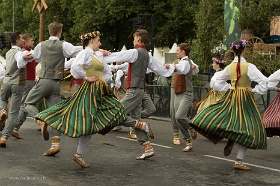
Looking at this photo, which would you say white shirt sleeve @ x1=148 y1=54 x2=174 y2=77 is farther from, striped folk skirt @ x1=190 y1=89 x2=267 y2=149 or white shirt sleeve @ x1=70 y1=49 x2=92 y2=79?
white shirt sleeve @ x1=70 y1=49 x2=92 y2=79

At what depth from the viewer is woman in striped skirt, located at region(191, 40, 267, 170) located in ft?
30.6

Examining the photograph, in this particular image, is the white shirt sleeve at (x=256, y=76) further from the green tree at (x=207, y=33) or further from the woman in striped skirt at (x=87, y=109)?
the green tree at (x=207, y=33)

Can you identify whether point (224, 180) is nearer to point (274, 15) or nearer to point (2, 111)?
point (2, 111)

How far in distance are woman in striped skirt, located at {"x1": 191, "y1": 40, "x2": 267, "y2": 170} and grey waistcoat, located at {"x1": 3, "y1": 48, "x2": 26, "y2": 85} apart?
10.9 ft

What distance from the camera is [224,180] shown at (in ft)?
27.9

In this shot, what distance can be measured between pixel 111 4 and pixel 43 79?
2740cm

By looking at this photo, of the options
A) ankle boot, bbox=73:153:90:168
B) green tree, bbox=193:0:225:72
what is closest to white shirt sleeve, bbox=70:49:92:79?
ankle boot, bbox=73:153:90:168

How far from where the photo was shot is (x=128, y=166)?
944cm

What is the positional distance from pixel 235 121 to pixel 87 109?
6.15 ft

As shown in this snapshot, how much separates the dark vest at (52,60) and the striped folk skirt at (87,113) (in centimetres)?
109

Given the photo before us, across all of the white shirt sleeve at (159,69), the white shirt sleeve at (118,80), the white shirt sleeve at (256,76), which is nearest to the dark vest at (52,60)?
the white shirt sleeve at (159,69)

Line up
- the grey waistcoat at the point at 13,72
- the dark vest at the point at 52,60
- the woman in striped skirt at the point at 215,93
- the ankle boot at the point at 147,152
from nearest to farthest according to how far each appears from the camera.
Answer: the ankle boot at the point at 147,152 < the dark vest at the point at 52,60 < the grey waistcoat at the point at 13,72 < the woman in striped skirt at the point at 215,93

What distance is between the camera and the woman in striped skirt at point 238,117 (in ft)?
30.6

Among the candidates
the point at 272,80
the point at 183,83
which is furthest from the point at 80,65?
the point at 183,83
